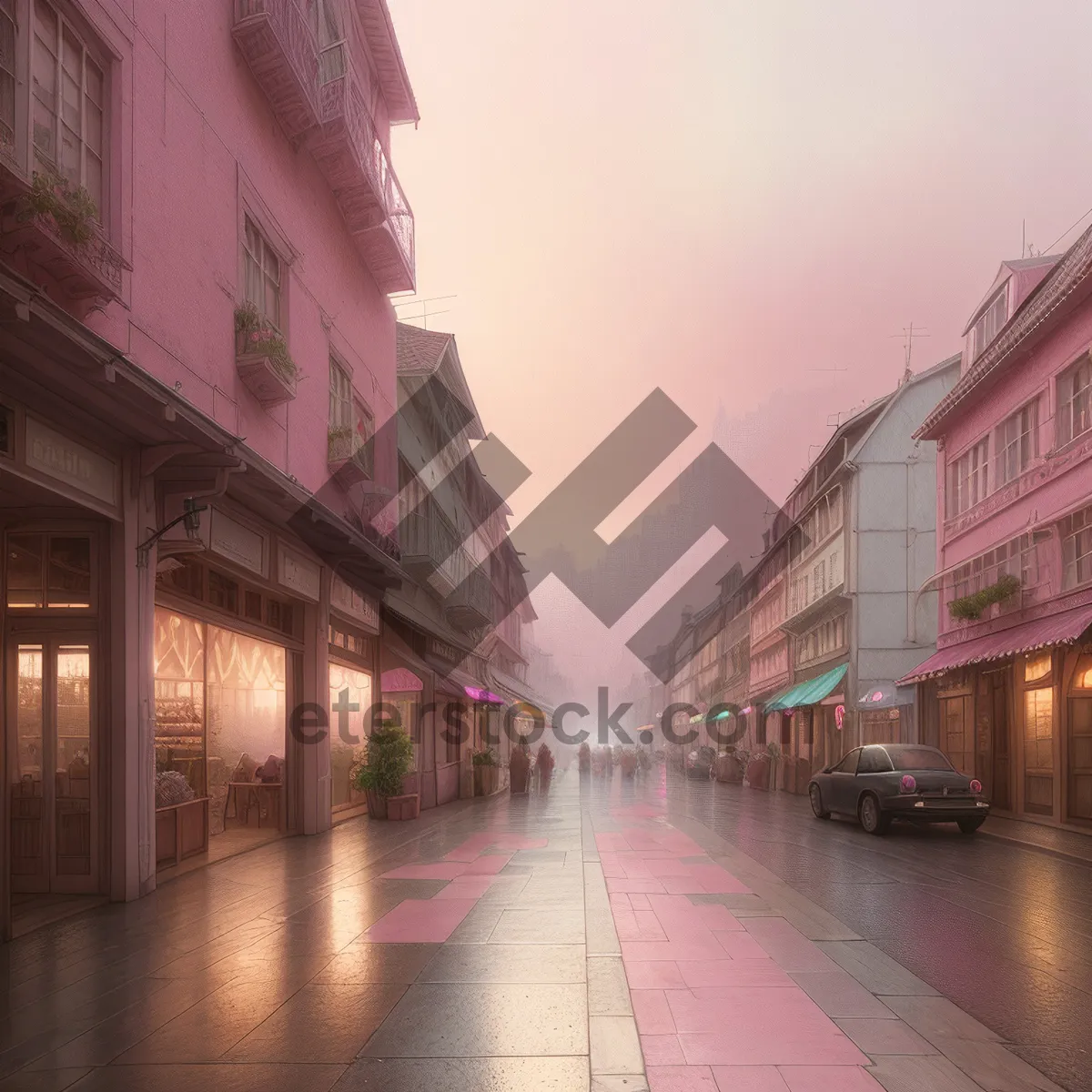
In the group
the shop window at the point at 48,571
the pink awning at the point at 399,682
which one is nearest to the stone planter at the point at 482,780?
the pink awning at the point at 399,682

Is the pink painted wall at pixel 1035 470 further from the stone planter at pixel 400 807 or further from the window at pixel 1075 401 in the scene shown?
the stone planter at pixel 400 807

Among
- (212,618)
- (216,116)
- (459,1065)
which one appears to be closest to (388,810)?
(212,618)

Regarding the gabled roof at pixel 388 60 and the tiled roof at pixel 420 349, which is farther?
the tiled roof at pixel 420 349

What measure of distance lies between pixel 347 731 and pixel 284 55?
11501mm

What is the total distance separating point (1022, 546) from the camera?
73.8ft

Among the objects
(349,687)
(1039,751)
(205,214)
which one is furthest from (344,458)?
(1039,751)

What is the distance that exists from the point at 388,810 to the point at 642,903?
1038cm

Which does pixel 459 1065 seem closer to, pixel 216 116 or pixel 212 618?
pixel 212 618

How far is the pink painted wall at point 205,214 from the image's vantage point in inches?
416

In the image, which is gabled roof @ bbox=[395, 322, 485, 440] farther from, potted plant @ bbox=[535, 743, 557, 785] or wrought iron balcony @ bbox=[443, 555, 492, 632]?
potted plant @ bbox=[535, 743, 557, 785]

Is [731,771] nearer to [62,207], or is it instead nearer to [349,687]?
[349,687]

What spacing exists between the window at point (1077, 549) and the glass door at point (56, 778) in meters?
16.7

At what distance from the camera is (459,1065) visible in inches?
207

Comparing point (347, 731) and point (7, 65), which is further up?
point (7, 65)
